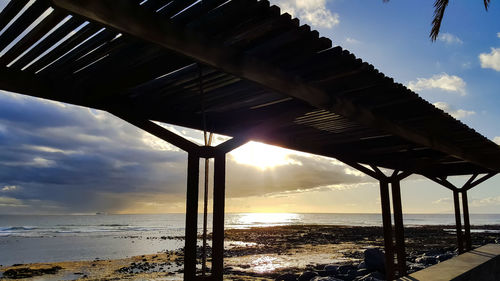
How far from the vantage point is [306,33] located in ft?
8.04

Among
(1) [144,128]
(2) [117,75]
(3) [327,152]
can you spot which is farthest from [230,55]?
(3) [327,152]

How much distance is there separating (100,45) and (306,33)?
1628mm

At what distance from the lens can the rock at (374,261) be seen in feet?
38.5

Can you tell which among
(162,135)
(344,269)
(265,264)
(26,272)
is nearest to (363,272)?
(344,269)

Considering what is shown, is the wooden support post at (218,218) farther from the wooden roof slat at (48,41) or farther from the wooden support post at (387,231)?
the wooden support post at (387,231)

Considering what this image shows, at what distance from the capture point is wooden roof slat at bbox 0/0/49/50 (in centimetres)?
214

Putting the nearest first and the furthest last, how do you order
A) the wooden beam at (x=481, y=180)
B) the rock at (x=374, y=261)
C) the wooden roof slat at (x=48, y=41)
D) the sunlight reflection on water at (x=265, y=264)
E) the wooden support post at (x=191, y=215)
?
the wooden roof slat at (x=48, y=41), the wooden support post at (x=191, y=215), the wooden beam at (x=481, y=180), the rock at (x=374, y=261), the sunlight reflection on water at (x=265, y=264)

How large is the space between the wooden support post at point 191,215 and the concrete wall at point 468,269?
2355 mm

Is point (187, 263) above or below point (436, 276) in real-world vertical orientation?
above

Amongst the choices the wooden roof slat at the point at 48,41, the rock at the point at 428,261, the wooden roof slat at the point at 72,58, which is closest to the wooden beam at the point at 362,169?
the wooden roof slat at the point at 72,58

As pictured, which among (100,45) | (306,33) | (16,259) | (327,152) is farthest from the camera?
(16,259)

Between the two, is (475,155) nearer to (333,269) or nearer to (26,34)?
(333,269)

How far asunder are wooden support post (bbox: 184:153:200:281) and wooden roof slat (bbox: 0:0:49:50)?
6.26 feet

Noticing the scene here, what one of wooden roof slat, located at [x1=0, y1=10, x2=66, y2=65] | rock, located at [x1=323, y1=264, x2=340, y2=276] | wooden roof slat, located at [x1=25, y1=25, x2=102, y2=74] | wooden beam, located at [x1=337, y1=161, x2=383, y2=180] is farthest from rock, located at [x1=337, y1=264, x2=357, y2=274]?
wooden roof slat, located at [x1=0, y1=10, x2=66, y2=65]
